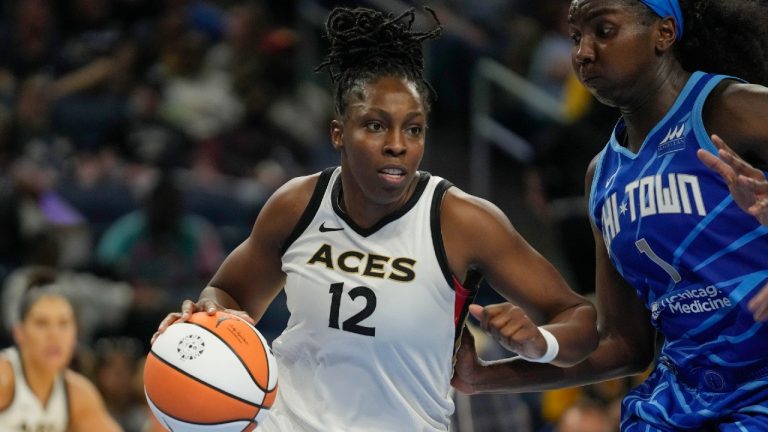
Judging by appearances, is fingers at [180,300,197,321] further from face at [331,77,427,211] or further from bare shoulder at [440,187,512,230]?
bare shoulder at [440,187,512,230]

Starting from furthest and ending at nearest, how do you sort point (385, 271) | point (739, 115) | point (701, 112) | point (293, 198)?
point (293, 198) < point (385, 271) < point (701, 112) < point (739, 115)

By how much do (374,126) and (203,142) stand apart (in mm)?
6067

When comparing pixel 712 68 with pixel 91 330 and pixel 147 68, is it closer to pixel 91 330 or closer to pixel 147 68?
pixel 91 330

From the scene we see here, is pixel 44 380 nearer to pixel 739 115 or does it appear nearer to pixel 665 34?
pixel 665 34

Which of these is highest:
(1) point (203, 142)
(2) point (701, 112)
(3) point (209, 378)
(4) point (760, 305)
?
(2) point (701, 112)

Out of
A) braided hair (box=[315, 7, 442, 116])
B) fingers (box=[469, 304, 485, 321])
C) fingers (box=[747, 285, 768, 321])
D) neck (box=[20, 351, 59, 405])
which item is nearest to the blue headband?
braided hair (box=[315, 7, 442, 116])

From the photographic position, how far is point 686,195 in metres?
3.79

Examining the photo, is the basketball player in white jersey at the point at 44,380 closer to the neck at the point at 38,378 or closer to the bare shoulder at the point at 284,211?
the neck at the point at 38,378

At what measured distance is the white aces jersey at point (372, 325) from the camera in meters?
4.00

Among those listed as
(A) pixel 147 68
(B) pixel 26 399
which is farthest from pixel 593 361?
(A) pixel 147 68

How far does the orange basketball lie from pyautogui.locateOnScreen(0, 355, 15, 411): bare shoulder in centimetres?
303

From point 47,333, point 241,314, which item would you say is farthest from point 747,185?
point 47,333

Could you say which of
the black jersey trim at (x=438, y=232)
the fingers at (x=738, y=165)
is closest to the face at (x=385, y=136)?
the black jersey trim at (x=438, y=232)

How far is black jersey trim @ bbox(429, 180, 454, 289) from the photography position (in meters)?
4.05
